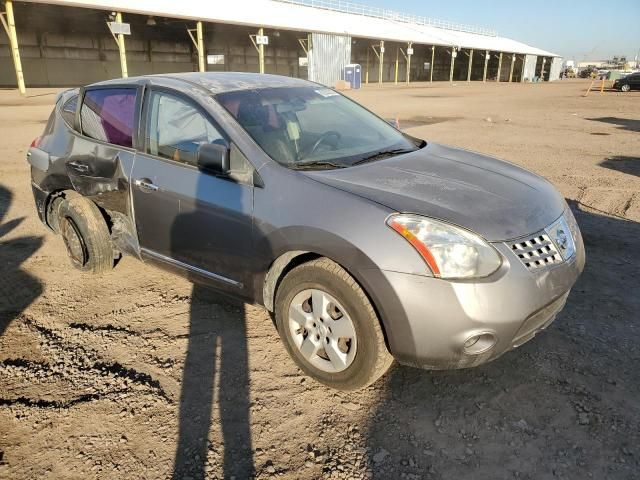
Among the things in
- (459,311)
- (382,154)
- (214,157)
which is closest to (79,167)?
(214,157)

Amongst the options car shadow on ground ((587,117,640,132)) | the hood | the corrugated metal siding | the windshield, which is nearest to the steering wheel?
the windshield

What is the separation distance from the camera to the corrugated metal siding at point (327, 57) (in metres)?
35.0

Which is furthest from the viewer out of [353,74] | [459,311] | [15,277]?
[353,74]

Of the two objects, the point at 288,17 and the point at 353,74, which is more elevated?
the point at 288,17

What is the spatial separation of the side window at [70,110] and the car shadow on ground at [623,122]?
14.5 meters

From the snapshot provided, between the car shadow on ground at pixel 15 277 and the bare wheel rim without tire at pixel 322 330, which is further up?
the bare wheel rim without tire at pixel 322 330

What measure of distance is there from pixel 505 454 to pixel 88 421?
2064mm

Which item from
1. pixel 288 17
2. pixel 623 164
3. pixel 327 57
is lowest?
pixel 623 164

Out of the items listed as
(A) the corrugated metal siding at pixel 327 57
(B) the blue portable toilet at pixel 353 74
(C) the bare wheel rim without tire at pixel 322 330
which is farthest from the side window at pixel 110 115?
(B) the blue portable toilet at pixel 353 74

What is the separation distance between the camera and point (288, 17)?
3591 cm

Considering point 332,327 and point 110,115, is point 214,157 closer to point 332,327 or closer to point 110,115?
point 332,327

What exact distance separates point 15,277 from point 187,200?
2.22 metres

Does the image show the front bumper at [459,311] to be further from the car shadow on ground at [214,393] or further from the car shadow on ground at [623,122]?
the car shadow on ground at [623,122]

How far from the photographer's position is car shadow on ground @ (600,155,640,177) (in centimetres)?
797
